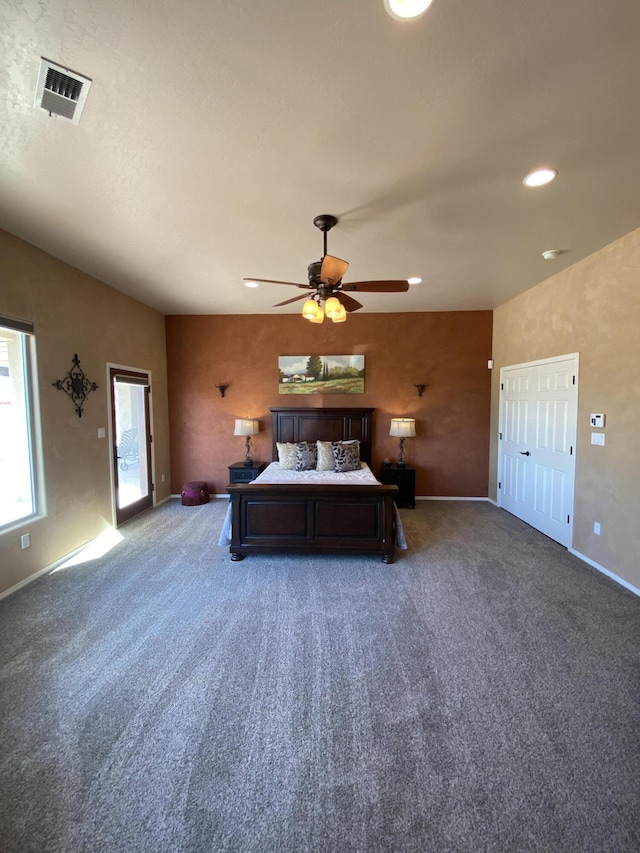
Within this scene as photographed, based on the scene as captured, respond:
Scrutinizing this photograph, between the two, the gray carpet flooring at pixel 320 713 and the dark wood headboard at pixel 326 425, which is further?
the dark wood headboard at pixel 326 425

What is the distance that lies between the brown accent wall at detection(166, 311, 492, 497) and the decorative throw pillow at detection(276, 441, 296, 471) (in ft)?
2.04

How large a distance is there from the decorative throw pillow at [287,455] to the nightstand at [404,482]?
1421 millimetres

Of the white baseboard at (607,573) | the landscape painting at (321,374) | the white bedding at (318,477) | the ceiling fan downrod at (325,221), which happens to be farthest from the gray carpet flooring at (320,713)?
the landscape painting at (321,374)

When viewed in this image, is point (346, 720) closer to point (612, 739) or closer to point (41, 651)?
point (612, 739)

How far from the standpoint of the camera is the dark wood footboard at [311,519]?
3.32 metres

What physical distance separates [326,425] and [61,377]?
133 inches

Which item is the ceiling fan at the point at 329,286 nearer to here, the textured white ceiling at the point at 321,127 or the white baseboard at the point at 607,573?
the textured white ceiling at the point at 321,127

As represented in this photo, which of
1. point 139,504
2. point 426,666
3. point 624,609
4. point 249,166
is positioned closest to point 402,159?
point 249,166

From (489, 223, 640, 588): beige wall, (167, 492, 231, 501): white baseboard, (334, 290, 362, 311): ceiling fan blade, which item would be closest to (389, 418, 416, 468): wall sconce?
(489, 223, 640, 588): beige wall

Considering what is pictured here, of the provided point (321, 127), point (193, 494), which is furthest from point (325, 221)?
point (193, 494)

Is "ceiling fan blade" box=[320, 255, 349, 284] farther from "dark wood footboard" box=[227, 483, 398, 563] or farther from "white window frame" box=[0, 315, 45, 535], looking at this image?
"white window frame" box=[0, 315, 45, 535]

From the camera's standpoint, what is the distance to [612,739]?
158 cm

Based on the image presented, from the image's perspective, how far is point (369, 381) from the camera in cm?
542

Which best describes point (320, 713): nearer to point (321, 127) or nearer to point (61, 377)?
point (321, 127)
